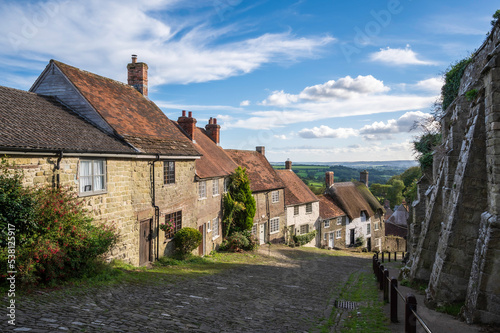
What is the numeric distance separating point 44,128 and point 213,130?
17521 mm

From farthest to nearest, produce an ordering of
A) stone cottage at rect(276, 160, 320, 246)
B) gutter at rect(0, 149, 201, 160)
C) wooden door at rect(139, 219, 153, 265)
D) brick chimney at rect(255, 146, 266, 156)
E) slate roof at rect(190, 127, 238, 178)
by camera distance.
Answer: brick chimney at rect(255, 146, 266, 156), stone cottage at rect(276, 160, 320, 246), slate roof at rect(190, 127, 238, 178), wooden door at rect(139, 219, 153, 265), gutter at rect(0, 149, 201, 160)

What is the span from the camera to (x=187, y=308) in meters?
8.38

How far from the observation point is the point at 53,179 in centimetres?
1020

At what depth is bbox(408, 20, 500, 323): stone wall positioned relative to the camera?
22.9 ft

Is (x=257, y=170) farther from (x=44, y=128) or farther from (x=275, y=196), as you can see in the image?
(x=44, y=128)

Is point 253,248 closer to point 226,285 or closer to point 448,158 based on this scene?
point 226,285

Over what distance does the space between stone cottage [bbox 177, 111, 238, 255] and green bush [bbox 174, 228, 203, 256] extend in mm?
2249

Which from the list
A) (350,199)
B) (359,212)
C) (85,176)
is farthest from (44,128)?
(359,212)

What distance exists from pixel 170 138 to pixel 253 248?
1105 cm

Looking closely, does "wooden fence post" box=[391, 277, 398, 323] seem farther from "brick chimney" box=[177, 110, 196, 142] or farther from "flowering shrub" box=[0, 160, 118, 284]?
"brick chimney" box=[177, 110, 196, 142]

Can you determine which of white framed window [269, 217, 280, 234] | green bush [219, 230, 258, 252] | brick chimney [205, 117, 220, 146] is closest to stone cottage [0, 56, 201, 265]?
green bush [219, 230, 258, 252]

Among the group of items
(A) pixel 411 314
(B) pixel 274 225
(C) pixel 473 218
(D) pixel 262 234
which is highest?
(C) pixel 473 218

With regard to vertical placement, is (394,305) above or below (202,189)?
below

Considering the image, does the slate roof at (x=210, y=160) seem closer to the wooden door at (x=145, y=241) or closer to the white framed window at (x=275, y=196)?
the wooden door at (x=145, y=241)
